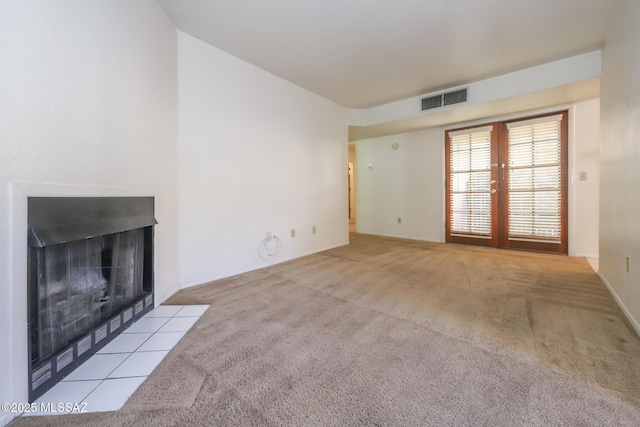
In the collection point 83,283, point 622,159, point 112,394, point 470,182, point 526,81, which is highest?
point 526,81

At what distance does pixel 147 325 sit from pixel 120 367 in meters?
0.46

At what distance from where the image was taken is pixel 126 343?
4.90 ft

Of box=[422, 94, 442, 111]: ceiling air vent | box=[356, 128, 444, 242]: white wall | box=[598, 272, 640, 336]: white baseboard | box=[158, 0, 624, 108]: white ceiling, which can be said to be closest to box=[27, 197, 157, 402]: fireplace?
box=[158, 0, 624, 108]: white ceiling

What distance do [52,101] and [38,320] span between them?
3.18 feet

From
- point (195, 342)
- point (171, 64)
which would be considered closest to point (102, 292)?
point (195, 342)

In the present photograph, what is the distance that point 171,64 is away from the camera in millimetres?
2180

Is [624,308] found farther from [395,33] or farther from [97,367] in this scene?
[97,367]

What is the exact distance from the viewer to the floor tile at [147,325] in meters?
1.65

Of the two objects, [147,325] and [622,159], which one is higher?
[622,159]

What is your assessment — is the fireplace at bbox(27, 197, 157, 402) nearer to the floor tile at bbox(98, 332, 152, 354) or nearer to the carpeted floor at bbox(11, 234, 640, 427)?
the floor tile at bbox(98, 332, 152, 354)

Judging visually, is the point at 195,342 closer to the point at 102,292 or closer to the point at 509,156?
the point at 102,292

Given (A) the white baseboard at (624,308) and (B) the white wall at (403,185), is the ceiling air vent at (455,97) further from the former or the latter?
(A) the white baseboard at (624,308)

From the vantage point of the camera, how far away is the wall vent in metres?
3.47

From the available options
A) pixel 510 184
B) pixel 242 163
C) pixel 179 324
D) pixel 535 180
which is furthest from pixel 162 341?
pixel 535 180
